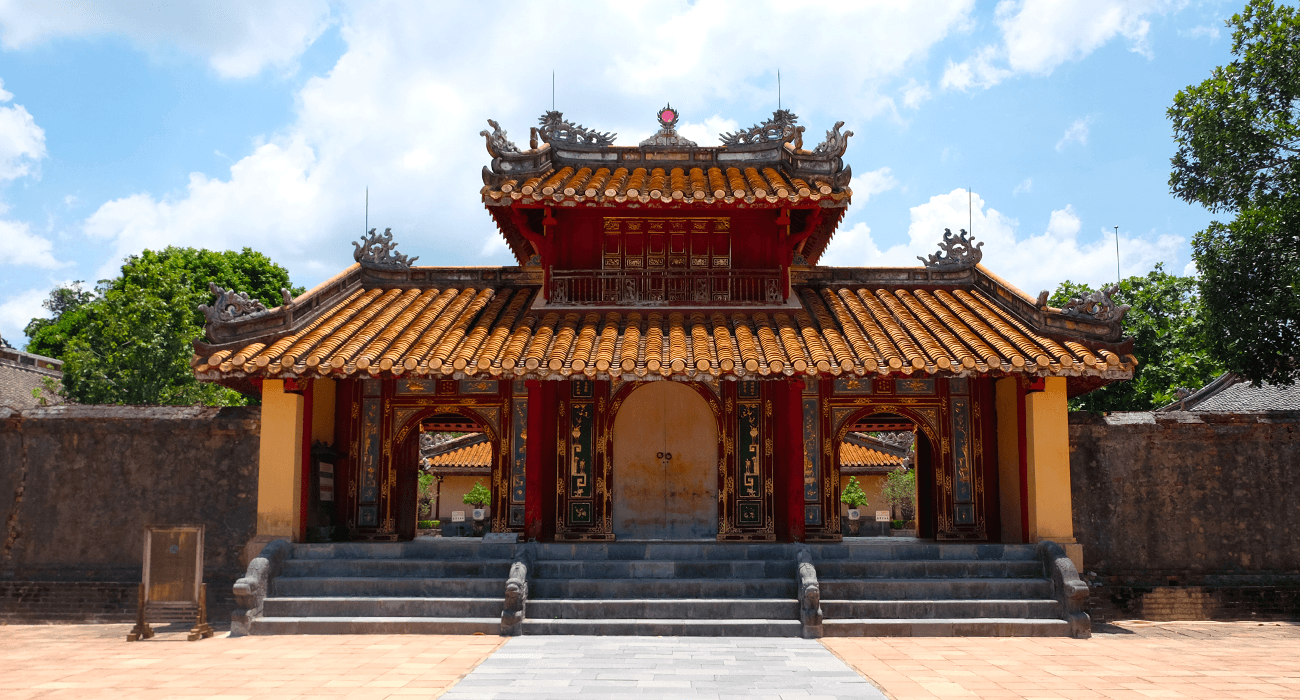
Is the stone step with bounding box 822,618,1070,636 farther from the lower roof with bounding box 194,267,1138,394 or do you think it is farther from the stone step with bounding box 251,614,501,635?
the stone step with bounding box 251,614,501,635

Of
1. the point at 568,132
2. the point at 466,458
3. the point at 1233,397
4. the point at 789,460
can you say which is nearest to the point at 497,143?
the point at 568,132

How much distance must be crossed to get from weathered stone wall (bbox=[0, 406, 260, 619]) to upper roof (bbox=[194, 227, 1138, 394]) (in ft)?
5.72

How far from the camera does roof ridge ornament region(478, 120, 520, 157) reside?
13562 mm

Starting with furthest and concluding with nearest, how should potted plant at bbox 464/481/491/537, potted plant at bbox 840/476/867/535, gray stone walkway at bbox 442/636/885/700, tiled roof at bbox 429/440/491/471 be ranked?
tiled roof at bbox 429/440/491/471, potted plant at bbox 840/476/867/535, potted plant at bbox 464/481/491/537, gray stone walkway at bbox 442/636/885/700

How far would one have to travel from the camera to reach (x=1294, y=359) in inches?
505

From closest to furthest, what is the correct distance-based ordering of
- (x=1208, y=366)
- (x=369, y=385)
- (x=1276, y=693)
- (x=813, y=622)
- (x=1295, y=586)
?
(x=1276, y=693)
(x=813, y=622)
(x=1295, y=586)
(x=369, y=385)
(x=1208, y=366)

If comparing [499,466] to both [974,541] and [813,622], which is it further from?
[974,541]

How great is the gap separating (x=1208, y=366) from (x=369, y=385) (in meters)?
21.4

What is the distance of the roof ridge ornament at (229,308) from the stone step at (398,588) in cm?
350

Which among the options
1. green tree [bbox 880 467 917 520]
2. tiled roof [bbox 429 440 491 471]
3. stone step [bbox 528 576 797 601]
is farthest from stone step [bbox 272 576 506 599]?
green tree [bbox 880 467 917 520]

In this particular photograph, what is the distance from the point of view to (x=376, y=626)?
9.80 m

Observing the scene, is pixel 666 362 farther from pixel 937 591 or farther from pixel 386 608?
pixel 386 608

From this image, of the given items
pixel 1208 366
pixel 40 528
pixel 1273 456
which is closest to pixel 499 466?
pixel 40 528

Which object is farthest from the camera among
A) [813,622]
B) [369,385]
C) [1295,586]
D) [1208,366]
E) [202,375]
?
[1208,366]
